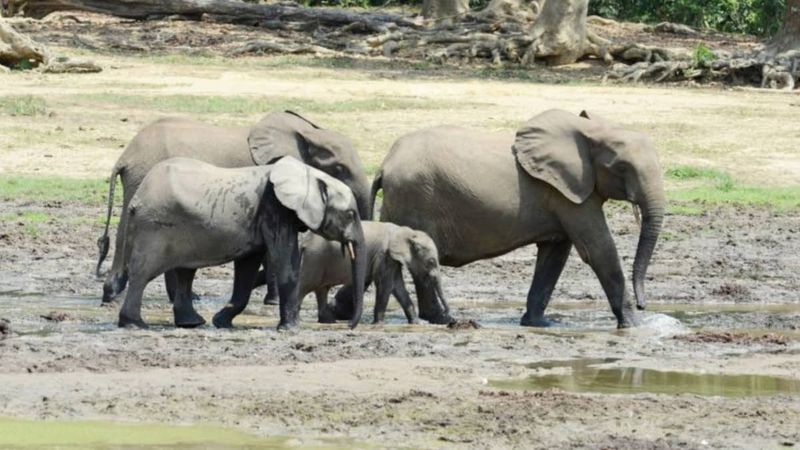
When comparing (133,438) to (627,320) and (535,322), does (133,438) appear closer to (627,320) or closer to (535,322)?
(535,322)

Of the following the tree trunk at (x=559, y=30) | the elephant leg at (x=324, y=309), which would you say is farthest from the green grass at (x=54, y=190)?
the tree trunk at (x=559, y=30)

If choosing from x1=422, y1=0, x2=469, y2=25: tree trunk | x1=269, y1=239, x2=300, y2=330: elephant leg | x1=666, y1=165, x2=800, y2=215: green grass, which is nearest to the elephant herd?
x1=269, y1=239, x2=300, y2=330: elephant leg

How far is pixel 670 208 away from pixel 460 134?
6.83m

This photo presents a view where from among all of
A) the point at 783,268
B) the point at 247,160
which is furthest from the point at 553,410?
the point at 783,268

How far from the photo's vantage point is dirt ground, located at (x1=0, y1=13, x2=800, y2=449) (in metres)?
9.74

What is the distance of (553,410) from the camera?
9.88 meters

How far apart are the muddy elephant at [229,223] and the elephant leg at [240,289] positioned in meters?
0.01

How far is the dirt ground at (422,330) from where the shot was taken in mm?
9742

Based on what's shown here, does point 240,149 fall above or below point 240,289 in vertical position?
above

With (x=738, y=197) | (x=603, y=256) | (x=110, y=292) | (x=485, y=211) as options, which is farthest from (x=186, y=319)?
(x=738, y=197)

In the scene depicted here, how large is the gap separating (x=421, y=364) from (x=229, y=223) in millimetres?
2044

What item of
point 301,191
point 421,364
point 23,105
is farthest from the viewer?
point 23,105

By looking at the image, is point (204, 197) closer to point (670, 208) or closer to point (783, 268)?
point (783, 268)

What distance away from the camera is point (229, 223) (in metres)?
12.8
